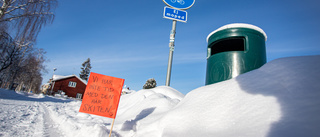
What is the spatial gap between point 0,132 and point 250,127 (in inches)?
151

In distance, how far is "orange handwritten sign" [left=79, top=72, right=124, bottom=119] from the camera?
2.97 meters

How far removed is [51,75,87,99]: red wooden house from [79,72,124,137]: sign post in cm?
3461

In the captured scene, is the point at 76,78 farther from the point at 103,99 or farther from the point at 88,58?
the point at 103,99

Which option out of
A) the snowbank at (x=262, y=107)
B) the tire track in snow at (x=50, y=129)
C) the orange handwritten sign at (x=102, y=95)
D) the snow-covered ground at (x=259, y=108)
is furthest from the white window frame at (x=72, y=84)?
the snowbank at (x=262, y=107)

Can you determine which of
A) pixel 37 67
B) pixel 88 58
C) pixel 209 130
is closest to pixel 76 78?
pixel 37 67

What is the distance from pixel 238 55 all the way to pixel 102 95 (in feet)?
9.91

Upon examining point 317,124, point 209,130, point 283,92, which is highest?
point 283,92

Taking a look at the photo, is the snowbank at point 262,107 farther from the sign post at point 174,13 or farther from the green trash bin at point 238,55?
the sign post at point 174,13

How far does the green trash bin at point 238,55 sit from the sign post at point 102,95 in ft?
7.14

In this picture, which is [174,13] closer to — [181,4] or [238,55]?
[181,4]

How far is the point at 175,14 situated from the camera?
707 centimetres

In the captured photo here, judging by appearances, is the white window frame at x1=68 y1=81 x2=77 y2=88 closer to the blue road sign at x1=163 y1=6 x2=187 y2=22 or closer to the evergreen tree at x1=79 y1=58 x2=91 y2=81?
the evergreen tree at x1=79 y1=58 x2=91 y2=81

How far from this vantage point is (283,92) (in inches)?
64.0

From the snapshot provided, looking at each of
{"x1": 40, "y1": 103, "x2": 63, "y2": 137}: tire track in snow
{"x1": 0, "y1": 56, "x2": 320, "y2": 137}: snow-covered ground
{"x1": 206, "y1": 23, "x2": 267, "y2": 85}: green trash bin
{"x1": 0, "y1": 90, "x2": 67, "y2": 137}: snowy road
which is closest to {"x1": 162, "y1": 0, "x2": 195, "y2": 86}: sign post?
{"x1": 206, "y1": 23, "x2": 267, "y2": 85}: green trash bin
